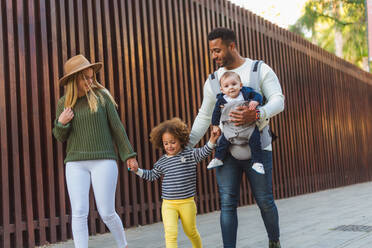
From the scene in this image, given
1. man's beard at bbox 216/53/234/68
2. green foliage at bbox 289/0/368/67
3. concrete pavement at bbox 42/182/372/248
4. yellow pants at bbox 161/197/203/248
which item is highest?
green foliage at bbox 289/0/368/67

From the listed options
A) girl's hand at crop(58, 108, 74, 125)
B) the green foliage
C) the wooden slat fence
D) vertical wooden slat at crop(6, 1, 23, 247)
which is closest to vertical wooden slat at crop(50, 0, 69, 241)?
the wooden slat fence

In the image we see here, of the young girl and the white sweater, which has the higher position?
the white sweater

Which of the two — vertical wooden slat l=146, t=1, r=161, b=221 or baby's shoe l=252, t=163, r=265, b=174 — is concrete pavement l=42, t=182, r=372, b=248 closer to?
vertical wooden slat l=146, t=1, r=161, b=221

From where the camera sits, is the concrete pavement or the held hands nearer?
the held hands

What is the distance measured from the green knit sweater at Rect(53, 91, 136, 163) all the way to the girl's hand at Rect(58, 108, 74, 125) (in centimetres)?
3

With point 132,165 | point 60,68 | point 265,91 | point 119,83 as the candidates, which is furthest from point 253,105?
point 119,83

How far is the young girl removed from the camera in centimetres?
359

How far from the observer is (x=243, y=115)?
330 centimetres

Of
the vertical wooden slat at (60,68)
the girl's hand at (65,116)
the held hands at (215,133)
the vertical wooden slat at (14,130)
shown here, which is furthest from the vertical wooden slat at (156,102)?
the held hands at (215,133)

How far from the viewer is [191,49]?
26.3ft

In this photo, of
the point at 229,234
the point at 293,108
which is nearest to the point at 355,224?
the point at 229,234

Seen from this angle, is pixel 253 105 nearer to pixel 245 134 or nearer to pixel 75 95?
pixel 245 134

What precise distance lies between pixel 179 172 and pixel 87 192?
2.60 ft

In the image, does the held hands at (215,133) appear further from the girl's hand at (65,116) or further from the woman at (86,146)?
the girl's hand at (65,116)
